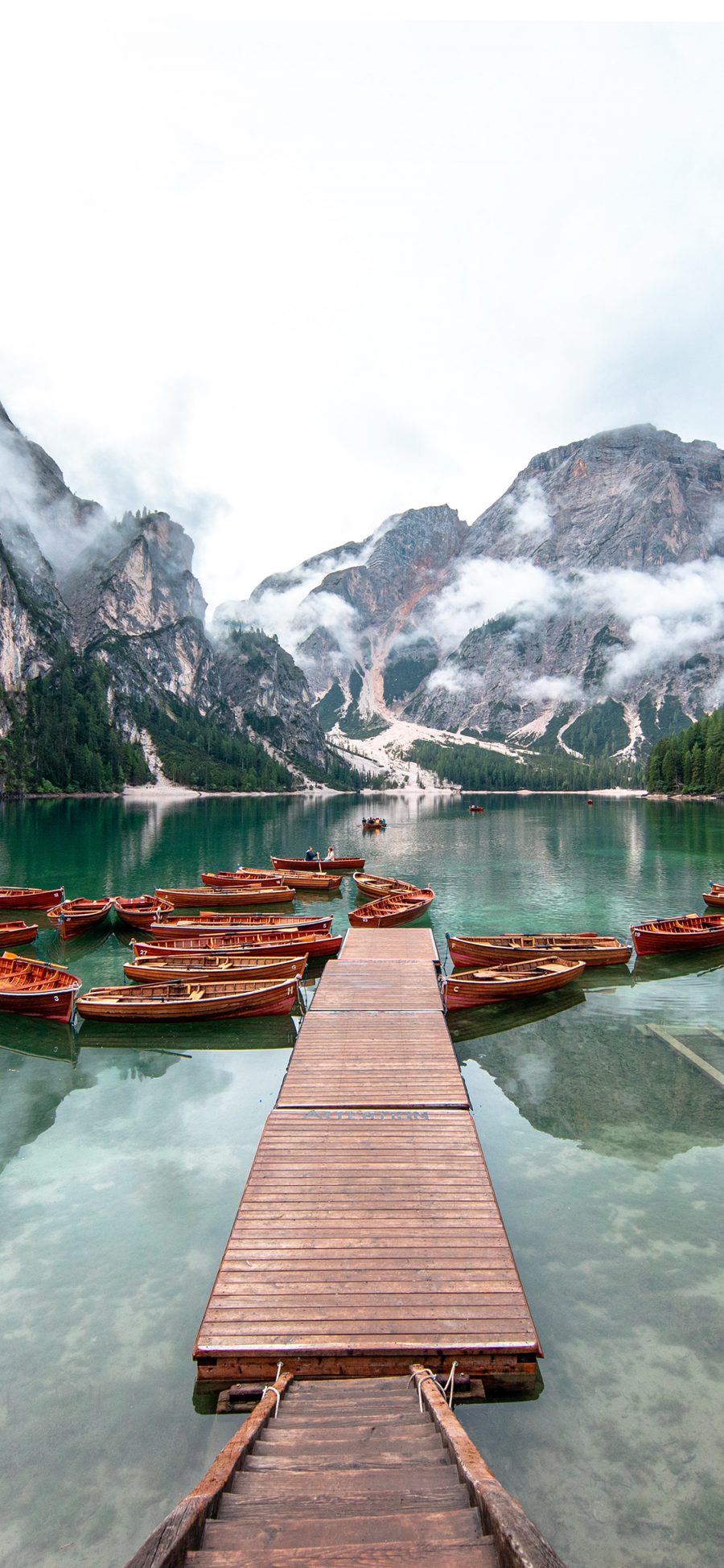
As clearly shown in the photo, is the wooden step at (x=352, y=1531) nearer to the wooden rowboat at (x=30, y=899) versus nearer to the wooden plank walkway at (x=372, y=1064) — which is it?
the wooden plank walkway at (x=372, y=1064)

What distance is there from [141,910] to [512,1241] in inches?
1459

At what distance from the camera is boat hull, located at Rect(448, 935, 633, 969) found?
35844 millimetres

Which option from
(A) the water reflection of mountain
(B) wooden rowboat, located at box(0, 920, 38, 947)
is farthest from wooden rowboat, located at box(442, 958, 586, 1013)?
(B) wooden rowboat, located at box(0, 920, 38, 947)

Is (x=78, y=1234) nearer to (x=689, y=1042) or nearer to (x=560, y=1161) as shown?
(x=560, y=1161)

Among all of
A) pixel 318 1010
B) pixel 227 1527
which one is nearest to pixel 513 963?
pixel 318 1010

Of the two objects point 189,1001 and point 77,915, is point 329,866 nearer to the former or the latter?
point 77,915

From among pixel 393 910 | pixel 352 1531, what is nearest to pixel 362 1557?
pixel 352 1531

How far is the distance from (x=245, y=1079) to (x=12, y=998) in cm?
1237

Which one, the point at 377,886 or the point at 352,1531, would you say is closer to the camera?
the point at 352,1531

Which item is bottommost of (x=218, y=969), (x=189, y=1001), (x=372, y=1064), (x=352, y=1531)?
(x=189, y=1001)

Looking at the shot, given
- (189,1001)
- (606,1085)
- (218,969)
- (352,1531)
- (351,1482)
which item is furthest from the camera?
(218,969)

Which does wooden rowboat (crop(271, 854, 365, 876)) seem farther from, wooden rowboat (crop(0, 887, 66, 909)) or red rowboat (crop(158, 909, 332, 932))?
red rowboat (crop(158, 909, 332, 932))

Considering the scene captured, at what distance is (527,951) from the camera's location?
35781 millimetres

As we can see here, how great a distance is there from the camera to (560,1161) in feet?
60.1
